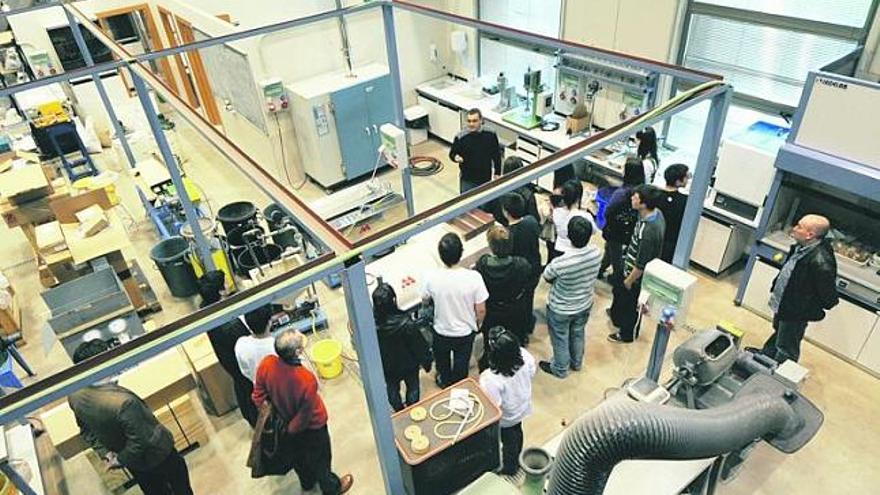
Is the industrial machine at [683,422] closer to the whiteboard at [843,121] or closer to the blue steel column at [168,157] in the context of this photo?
the whiteboard at [843,121]

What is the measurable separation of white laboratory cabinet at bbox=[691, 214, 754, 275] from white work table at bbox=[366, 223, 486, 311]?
208cm

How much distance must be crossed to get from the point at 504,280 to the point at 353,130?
149 inches

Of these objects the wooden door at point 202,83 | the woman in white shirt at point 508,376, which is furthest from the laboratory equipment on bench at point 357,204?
the wooden door at point 202,83

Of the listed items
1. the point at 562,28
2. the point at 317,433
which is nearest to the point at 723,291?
the point at 562,28

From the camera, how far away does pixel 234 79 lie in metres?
6.88

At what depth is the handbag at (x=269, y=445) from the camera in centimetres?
314

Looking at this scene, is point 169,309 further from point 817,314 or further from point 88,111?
point 817,314

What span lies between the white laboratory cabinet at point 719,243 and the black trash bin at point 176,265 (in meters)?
4.82

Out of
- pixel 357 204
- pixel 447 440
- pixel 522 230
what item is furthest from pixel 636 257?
pixel 357 204

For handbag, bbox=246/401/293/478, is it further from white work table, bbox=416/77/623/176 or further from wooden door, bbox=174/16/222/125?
wooden door, bbox=174/16/222/125

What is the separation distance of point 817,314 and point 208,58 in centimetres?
730

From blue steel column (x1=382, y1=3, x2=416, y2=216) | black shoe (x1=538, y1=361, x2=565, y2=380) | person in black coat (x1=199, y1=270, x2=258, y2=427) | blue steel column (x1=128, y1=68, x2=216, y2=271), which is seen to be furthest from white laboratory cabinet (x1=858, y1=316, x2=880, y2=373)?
blue steel column (x1=128, y1=68, x2=216, y2=271)

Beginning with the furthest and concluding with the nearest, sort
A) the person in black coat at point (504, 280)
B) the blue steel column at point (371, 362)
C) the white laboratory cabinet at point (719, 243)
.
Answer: the white laboratory cabinet at point (719, 243)
the person in black coat at point (504, 280)
the blue steel column at point (371, 362)

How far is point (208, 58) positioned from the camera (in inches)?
289
